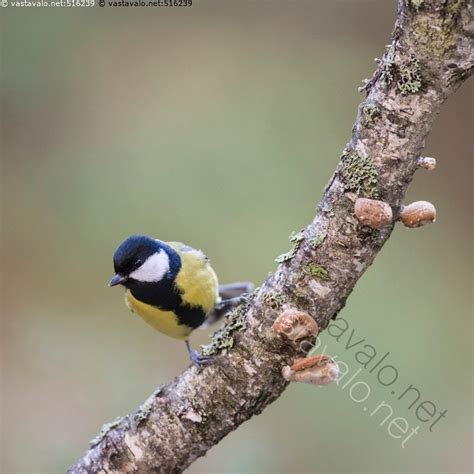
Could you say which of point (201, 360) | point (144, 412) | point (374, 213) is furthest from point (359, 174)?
point (144, 412)

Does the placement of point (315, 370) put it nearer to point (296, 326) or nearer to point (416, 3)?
point (296, 326)

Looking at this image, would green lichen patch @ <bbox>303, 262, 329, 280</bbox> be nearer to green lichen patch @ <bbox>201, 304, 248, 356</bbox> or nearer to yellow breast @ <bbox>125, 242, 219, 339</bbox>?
green lichen patch @ <bbox>201, 304, 248, 356</bbox>

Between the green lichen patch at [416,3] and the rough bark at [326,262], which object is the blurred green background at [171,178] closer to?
the rough bark at [326,262]

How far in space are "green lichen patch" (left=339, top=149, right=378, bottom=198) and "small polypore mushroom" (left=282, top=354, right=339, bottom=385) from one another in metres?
0.28

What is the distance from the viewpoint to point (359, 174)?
94 cm

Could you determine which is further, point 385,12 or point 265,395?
point 385,12

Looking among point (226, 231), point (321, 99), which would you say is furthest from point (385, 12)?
point (226, 231)

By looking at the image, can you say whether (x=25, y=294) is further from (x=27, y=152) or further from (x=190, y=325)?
(x=190, y=325)

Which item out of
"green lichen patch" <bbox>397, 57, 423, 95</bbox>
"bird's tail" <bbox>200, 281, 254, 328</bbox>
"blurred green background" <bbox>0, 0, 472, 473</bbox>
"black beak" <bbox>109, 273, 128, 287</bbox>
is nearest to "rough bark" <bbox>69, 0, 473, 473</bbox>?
"green lichen patch" <bbox>397, 57, 423, 95</bbox>

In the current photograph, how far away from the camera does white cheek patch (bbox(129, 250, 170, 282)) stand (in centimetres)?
150

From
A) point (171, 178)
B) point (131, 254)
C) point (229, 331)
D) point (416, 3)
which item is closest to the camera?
point (416, 3)

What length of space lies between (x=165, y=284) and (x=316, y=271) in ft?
2.10

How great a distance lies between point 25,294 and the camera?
284cm

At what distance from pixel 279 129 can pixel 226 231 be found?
566 mm
